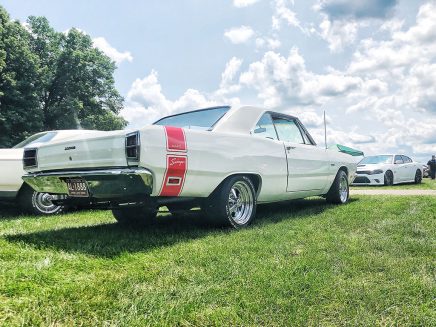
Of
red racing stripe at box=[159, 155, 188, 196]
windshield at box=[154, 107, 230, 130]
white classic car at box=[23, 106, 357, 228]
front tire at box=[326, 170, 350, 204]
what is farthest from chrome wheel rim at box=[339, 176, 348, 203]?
red racing stripe at box=[159, 155, 188, 196]

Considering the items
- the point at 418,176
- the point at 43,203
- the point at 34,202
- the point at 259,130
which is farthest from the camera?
the point at 418,176

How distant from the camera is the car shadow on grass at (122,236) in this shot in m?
3.47

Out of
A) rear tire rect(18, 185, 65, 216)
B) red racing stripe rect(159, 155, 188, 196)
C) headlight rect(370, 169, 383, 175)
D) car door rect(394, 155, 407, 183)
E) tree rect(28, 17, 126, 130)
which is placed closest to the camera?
red racing stripe rect(159, 155, 188, 196)

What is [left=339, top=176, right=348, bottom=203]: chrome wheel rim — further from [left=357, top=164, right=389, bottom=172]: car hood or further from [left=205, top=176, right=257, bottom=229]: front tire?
[left=357, top=164, right=389, bottom=172]: car hood

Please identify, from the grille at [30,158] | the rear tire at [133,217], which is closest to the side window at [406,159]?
the rear tire at [133,217]

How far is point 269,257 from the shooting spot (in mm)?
3123

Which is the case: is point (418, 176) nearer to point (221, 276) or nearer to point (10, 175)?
point (10, 175)

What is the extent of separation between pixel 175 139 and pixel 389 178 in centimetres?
1264

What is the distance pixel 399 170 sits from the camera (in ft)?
48.8

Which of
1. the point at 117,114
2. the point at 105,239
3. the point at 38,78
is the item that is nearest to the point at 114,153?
the point at 105,239

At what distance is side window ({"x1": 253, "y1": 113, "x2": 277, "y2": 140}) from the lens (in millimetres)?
4962

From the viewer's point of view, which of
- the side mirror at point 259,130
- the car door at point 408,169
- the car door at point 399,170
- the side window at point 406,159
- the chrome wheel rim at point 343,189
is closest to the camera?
the side mirror at point 259,130

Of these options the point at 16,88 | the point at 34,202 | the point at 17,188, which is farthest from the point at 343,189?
the point at 16,88

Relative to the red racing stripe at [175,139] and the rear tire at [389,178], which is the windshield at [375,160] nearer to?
the rear tire at [389,178]
